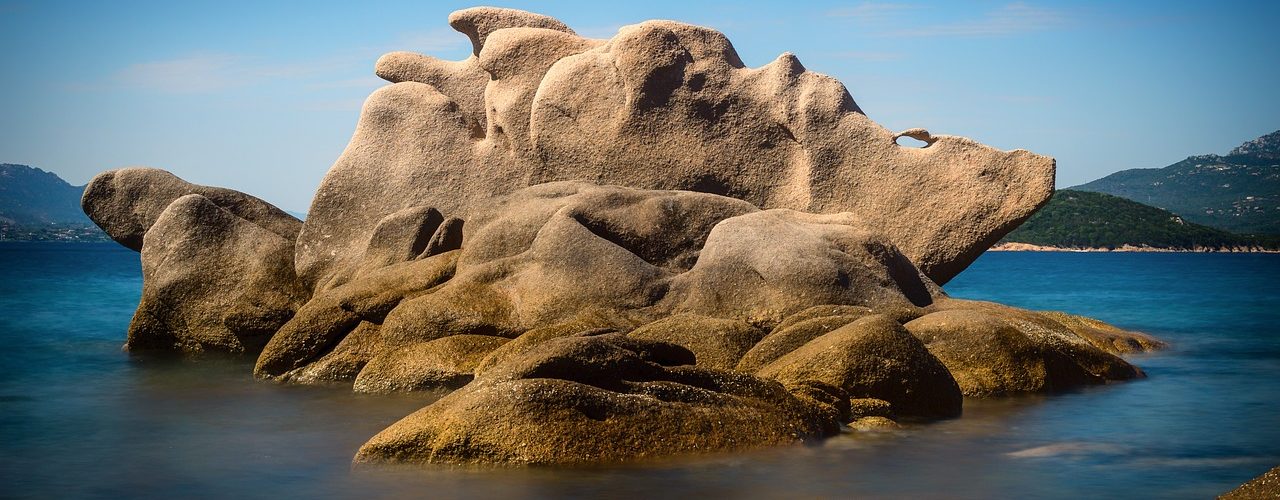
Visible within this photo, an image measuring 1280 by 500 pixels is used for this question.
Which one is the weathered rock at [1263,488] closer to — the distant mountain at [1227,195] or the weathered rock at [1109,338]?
the weathered rock at [1109,338]

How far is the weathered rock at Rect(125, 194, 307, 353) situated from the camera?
18.4m

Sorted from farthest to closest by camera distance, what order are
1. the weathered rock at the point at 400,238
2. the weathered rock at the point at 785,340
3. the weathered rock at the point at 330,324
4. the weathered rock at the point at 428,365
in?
the weathered rock at the point at 400,238, the weathered rock at the point at 330,324, the weathered rock at the point at 428,365, the weathered rock at the point at 785,340

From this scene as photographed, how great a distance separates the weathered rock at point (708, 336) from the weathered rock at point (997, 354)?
198cm

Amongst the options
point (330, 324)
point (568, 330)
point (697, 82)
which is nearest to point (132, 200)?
point (330, 324)

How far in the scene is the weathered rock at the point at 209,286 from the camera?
18422 millimetres

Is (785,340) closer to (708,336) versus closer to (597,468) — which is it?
(708,336)

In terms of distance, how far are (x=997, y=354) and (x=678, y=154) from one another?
6.75 meters

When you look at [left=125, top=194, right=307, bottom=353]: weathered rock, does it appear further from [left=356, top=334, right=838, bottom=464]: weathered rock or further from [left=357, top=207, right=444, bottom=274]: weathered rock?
[left=356, top=334, right=838, bottom=464]: weathered rock

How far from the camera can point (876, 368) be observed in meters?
11.7

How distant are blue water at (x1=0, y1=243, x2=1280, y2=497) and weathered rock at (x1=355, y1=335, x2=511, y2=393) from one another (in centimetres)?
38

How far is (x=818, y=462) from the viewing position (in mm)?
9867

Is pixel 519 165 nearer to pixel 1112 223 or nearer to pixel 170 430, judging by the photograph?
pixel 170 430

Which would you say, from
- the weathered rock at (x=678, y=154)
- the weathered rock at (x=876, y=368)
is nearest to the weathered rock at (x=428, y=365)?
the weathered rock at (x=876, y=368)

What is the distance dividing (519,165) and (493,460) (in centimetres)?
1020
